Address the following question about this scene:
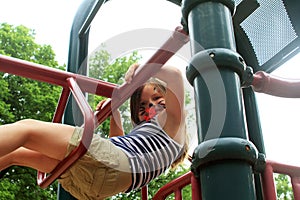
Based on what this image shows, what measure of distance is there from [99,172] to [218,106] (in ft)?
2.51

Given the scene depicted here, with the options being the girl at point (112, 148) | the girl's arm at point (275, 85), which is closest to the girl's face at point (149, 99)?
the girl at point (112, 148)

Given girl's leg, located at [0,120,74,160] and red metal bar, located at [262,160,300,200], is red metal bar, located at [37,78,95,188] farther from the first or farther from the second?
red metal bar, located at [262,160,300,200]

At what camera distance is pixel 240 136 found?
2.16ft

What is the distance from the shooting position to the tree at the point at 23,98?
19.5 feet

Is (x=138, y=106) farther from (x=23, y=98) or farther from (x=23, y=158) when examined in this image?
(x=23, y=98)

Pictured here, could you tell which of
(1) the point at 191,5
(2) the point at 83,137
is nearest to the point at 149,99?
(2) the point at 83,137

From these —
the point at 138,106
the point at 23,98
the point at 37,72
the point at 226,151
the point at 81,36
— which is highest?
the point at 23,98

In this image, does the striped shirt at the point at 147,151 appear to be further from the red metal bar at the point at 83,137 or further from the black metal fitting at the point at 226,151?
the black metal fitting at the point at 226,151

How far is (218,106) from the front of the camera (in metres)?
0.68

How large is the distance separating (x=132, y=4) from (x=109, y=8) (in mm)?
307

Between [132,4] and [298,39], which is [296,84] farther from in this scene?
[132,4]

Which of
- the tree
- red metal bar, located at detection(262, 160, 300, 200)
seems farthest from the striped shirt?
the tree

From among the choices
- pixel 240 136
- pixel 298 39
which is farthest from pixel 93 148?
pixel 298 39

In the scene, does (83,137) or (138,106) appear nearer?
(83,137)
